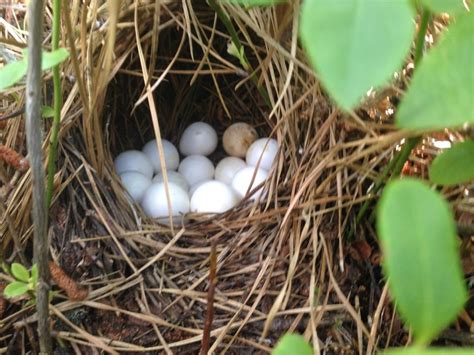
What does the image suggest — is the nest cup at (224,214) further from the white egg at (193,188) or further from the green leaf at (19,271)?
the green leaf at (19,271)

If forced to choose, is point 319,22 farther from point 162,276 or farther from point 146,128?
point 146,128

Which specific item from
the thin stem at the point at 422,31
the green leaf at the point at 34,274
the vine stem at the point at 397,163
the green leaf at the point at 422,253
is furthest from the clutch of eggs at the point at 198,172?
the green leaf at the point at 422,253

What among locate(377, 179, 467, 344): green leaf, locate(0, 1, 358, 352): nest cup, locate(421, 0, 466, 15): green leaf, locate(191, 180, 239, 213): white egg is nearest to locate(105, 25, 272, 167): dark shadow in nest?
locate(0, 1, 358, 352): nest cup

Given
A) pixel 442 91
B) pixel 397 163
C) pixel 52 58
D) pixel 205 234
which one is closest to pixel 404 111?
pixel 442 91

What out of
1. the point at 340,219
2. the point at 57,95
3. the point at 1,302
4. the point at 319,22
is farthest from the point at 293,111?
the point at 319,22

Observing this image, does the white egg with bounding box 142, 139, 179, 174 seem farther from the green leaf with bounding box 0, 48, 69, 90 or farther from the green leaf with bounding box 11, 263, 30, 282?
the green leaf with bounding box 0, 48, 69, 90

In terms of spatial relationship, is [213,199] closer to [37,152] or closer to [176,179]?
[176,179]
